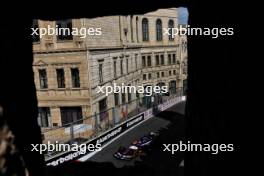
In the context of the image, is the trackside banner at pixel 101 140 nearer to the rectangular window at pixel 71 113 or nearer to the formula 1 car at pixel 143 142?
the formula 1 car at pixel 143 142

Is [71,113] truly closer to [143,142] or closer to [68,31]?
[68,31]

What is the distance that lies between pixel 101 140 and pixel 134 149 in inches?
96.7

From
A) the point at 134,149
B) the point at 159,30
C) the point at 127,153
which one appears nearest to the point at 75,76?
the point at 134,149

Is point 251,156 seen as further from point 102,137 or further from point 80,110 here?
point 80,110

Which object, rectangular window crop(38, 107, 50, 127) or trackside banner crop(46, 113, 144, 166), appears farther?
rectangular window crop(38, 107, 50, 127)

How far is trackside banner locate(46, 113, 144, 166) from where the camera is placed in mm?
15919

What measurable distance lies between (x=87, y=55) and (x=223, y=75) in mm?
25754

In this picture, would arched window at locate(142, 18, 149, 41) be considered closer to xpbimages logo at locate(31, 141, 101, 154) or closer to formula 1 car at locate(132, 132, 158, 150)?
formula 1 car at locate(132, 132, 158, 150)

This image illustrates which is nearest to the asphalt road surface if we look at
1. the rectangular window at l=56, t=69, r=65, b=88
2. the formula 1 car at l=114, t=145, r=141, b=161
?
the formula 1 car at l=114, t=145, r=141, b=161

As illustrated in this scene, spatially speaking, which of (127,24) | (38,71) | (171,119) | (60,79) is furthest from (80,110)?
(127,24)

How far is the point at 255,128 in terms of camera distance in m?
4.73

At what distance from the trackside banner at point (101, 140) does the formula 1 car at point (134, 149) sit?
165 centimetres

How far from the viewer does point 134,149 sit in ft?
69.5

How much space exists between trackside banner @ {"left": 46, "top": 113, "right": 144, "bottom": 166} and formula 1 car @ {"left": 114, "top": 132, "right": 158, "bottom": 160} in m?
1.65
